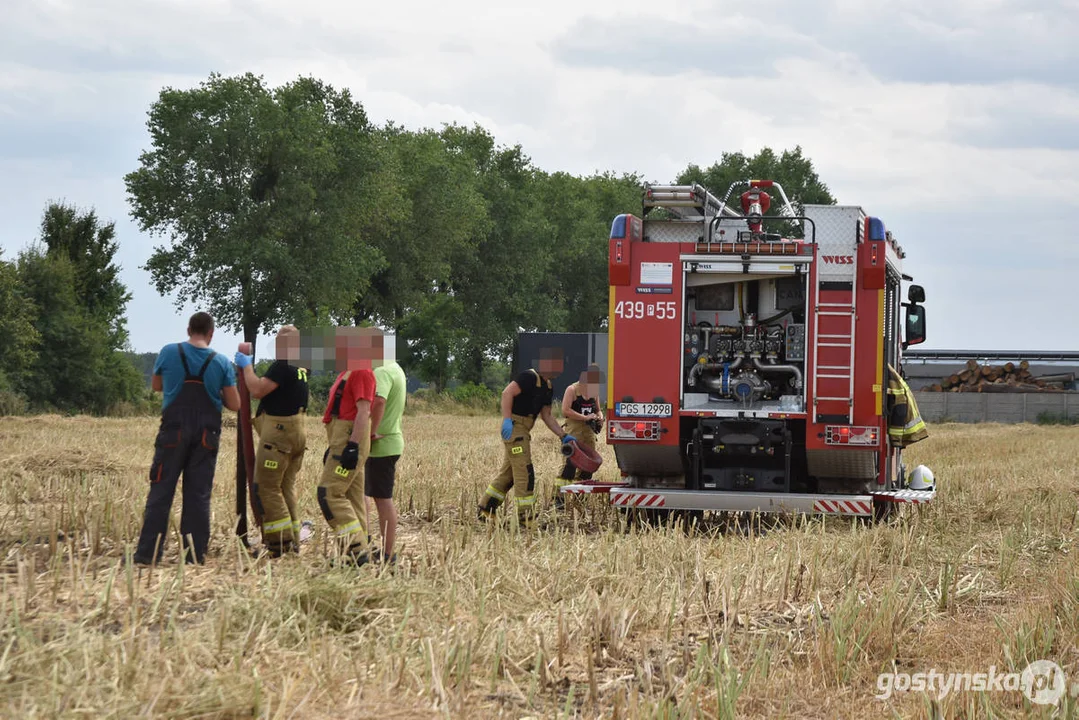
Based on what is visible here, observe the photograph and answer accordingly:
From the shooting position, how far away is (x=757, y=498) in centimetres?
1130

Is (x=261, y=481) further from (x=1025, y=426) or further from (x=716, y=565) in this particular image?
(x=1025, y=426)

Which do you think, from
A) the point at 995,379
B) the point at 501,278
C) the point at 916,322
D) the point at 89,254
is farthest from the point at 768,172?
the point at 916,322

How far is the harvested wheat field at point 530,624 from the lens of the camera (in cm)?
480

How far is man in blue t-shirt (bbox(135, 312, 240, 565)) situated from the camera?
829 centimetres

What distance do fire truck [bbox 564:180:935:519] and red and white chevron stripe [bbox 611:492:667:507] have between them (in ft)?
0.04

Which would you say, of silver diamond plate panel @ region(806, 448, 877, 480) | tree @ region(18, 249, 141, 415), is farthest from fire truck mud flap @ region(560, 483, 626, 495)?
tree @ region(18, 249, 141, 415)

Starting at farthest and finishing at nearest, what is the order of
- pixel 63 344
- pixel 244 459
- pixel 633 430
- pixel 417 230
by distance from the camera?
pixel 417 230 < pixel 63 344 < pixel 633 430 < pixel 244 459

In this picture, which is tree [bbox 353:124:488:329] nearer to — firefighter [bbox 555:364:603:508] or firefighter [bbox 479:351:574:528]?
firefighter [bbox 555:364:603:508]

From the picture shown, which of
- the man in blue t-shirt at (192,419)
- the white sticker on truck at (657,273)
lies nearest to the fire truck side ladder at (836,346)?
the white sticker on truck at (657,273)

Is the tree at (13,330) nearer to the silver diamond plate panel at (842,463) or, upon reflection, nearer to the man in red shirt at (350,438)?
the silver diamond plate panel at (842,463)

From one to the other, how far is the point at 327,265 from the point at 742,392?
37936mm

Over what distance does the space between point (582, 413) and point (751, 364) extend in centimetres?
193

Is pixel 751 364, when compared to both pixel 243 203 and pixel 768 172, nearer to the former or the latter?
pixel 243 203

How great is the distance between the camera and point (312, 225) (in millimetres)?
47812
